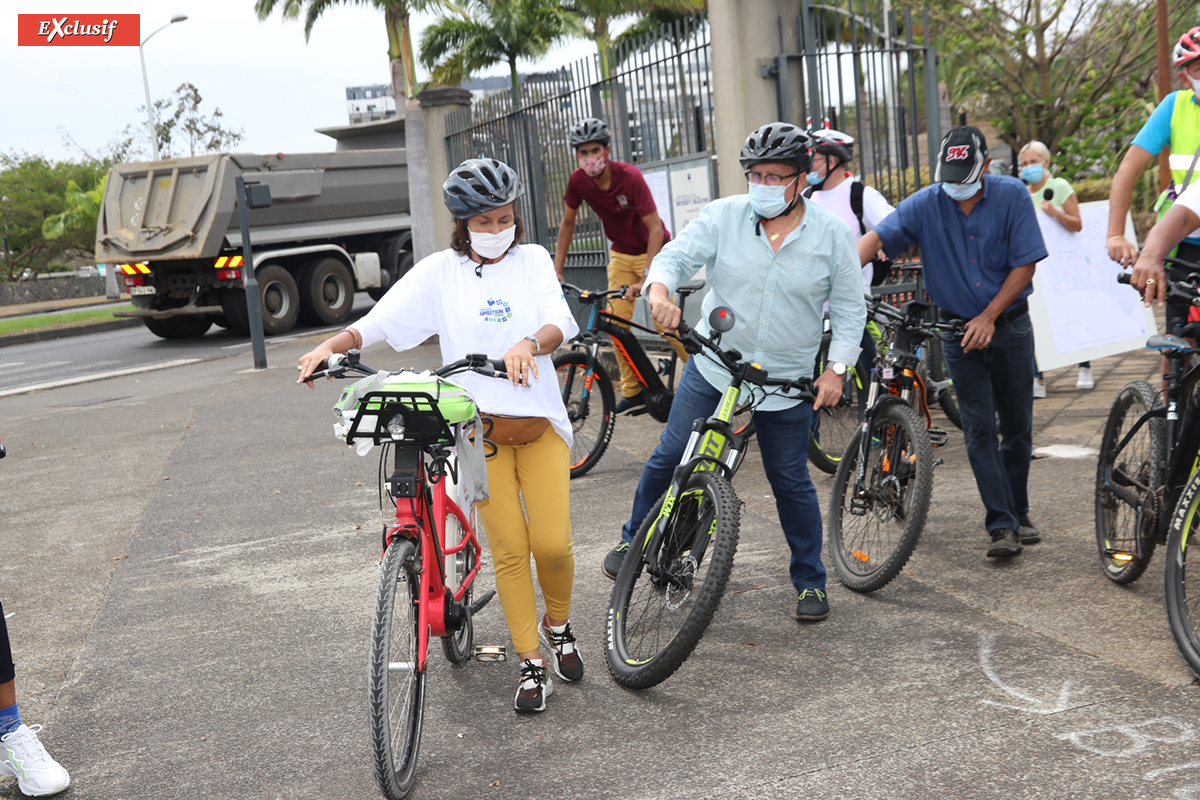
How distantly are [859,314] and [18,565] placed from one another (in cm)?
461

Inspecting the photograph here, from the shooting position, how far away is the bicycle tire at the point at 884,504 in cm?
441

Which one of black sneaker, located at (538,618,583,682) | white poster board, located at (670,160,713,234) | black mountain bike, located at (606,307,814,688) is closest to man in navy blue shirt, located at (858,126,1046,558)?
black mountain bike, located at (606,307,814,688)

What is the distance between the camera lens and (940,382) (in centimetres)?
618

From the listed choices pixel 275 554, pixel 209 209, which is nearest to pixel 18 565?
pixel 275 554

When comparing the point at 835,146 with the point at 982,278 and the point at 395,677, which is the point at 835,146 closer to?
the point at 982,278

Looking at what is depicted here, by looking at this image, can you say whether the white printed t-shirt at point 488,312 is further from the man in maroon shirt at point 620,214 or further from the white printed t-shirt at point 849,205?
the man in maroon shirt at point 620,214

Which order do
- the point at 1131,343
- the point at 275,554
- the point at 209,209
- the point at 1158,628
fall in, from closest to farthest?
the point at 1158,628 < the point at 275,554 < the point at 1131,343 < the point at 209,209

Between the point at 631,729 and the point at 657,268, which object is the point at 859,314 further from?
the point at 631,729

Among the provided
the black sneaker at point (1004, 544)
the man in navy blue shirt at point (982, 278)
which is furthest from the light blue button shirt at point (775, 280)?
the black sneaker at point (1004, 544)

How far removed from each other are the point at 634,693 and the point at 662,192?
6.17 meters

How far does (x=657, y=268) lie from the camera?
163 inches

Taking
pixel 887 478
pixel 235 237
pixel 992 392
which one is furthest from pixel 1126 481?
pixel 235 237

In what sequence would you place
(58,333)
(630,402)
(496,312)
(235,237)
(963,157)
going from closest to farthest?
(496,312) → (963,157) → (630,402) → (235,237) → (58,333)

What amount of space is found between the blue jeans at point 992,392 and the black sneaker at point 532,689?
2150mm
